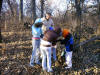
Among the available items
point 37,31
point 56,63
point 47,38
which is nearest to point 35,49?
point 37,31

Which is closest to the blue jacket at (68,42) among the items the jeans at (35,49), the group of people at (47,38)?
the group of people at (47,38)

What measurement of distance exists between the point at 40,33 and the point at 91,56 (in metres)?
3.35

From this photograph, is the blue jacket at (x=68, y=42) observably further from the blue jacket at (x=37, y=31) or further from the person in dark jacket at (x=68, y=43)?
the blue jacket at (x=37, y=31)

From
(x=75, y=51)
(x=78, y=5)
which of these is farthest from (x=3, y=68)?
(x=78, y=5)

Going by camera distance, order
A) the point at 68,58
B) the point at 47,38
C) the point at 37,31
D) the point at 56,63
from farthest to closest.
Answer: the point at 56,63
the point at 68,58
the point at 37,31
the point at 47,38

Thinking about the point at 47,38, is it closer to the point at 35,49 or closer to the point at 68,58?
the point at 35,49

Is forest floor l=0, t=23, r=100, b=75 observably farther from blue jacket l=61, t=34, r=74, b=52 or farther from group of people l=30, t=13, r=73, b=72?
blue jacket l=61, t=34, r=74, b=52

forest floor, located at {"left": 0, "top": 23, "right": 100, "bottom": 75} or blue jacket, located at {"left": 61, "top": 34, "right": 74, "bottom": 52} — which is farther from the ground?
blue jacket, located at {"left": 61, "top": 34, "right": 74, "bottom": 52}

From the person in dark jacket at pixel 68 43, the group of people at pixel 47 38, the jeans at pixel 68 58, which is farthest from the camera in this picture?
the jeans at pixel 68 58

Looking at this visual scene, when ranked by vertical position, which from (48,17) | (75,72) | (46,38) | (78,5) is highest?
(78,5)

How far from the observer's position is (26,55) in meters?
6.98

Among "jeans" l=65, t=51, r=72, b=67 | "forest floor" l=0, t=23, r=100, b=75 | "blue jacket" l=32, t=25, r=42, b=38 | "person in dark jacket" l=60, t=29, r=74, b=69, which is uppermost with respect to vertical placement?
"blue jacket" l=32, t=25, r=42, b=38

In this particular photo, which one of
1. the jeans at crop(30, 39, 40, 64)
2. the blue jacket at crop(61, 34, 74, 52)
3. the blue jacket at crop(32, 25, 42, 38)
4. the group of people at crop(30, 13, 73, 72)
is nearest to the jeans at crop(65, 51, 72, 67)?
the group of people at crop(30, 13, 73, 72)

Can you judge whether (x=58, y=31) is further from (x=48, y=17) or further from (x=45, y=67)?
(x=45, y=67)
